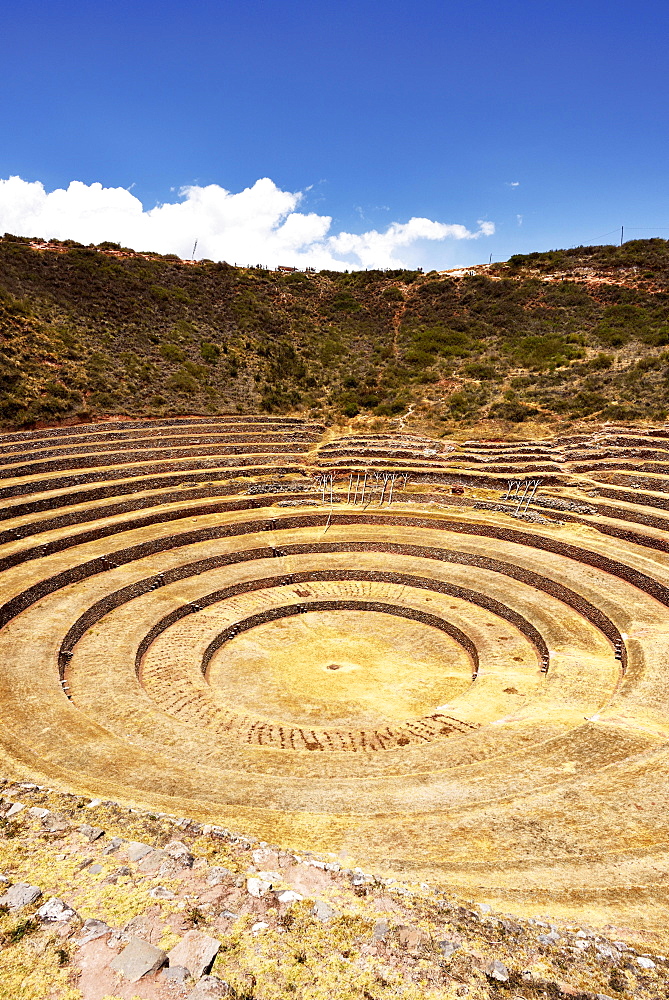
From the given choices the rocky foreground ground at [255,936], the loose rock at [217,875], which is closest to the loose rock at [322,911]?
the rocky foreground ground at [255,936]

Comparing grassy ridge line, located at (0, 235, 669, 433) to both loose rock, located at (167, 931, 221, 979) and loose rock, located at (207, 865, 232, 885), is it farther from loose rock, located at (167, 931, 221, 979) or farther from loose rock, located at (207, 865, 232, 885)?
loose rock, located at (167, 931, 221, 979)

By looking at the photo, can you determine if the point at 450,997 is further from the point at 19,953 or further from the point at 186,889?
the point at 19,953

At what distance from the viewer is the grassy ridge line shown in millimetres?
31562

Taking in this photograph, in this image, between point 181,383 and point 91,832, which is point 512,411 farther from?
point 91,832

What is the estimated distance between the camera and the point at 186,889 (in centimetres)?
512

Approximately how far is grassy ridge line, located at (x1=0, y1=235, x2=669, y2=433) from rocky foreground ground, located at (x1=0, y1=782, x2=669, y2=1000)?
2628 cm

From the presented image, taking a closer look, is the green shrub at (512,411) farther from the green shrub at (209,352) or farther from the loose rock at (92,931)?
the loose rock at (92,931)

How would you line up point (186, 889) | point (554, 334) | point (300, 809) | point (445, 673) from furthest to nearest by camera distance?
point (554, 334), point (445, 673), point (300, 809), point (186, 889)

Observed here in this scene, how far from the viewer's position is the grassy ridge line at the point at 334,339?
104ft

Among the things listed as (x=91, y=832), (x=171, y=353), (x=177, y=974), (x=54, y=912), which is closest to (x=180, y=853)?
(x=91, y=832)

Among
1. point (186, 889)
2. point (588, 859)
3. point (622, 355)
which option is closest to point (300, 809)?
point (186, 889)

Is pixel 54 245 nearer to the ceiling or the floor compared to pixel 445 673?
nearer to the ceiling

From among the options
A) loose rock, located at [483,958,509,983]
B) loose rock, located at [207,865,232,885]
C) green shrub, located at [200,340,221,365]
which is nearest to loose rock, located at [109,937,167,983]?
loose rock, located at [207,865,232,885]

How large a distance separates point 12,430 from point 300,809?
25.2m
